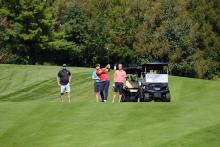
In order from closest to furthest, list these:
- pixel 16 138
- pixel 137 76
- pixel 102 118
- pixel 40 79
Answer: pixel 16 138 < pixel 102 118 < pixel 137 76 < pixel 40 79

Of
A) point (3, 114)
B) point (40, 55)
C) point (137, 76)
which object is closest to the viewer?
point (3, 114)

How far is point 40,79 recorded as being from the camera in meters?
54.4

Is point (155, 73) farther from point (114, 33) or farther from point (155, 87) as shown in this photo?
point (114, 33)

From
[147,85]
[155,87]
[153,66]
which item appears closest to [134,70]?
[153,66]

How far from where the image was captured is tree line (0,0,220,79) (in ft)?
257

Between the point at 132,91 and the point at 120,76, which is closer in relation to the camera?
the point at 120,76

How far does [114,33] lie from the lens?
79.9 metres

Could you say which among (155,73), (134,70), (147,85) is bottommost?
(147,85)

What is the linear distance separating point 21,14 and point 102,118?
56.2 metres

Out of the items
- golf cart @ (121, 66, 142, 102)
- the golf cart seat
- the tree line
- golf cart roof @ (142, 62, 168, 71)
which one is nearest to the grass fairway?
golf cart @ (121, 66, 142, 102)

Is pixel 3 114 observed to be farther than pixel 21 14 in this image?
No

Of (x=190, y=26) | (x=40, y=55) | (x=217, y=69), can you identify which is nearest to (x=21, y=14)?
(x=40, y=55)

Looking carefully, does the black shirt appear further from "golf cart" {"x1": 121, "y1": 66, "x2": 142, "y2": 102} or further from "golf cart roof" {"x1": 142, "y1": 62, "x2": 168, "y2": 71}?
"golf cart roof" {"x1": 142, "y1": 62, "x2": 168, "y2": 71}

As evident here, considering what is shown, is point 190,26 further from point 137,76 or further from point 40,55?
point 137,76
